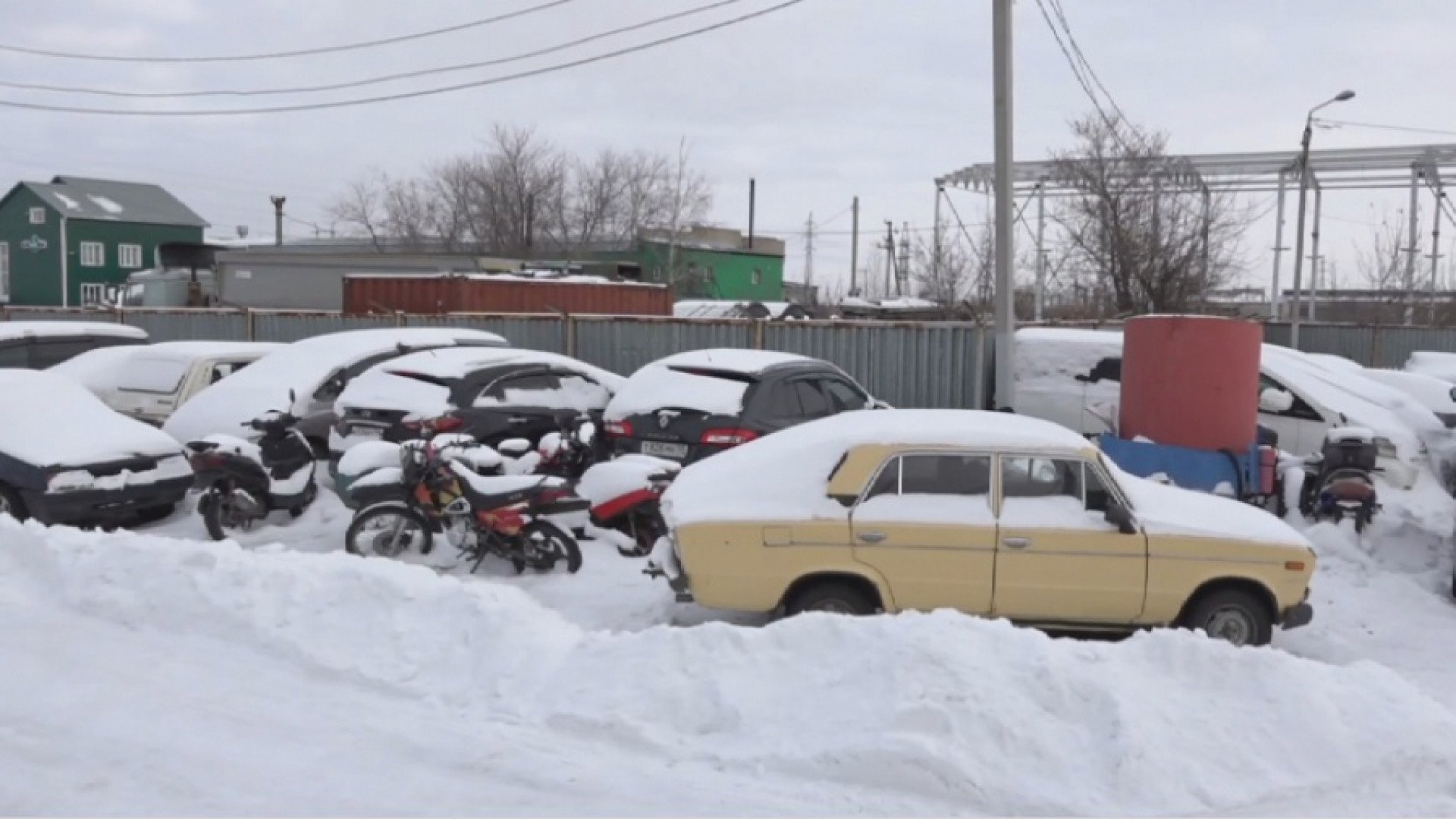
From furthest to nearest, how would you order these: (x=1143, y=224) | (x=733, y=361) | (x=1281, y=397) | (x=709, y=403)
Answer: (x=1143, y=224) < (x=1281, y=397) < (x=733, y=361) < (x=709, y=403)

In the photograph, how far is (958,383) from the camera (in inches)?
576

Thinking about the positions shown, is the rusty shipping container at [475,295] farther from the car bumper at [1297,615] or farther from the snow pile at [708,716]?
the car bumper at [1297,615]

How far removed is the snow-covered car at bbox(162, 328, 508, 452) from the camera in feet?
36.4

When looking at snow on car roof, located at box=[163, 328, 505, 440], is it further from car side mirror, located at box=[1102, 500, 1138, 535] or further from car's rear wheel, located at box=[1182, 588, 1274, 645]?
car's rear wheel, located at box=[1182, 588, 1274, 645]

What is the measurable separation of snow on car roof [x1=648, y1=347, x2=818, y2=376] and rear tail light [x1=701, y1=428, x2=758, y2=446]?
65 cm

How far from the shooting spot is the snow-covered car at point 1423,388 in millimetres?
14648

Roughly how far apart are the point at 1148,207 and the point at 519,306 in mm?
17042

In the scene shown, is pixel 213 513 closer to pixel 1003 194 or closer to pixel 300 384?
pixel 300 384

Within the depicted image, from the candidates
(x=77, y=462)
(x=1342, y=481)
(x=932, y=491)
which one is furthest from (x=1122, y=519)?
(x=77, y=462)

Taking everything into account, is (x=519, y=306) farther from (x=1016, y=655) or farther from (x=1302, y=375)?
(x=1016, y=655)

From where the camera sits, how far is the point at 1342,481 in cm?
931

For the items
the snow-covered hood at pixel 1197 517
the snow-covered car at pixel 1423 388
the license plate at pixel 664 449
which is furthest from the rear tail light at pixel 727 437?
the snow-covered car at pixel 1423 388

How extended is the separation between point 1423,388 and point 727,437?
10445mm

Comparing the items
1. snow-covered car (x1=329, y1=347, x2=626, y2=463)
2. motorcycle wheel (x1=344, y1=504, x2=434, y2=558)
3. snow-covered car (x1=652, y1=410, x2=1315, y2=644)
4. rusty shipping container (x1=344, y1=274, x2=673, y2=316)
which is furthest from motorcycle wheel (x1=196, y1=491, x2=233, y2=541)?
rusty shipping container (x1=344, y1=274, x2=673, y2=316)
